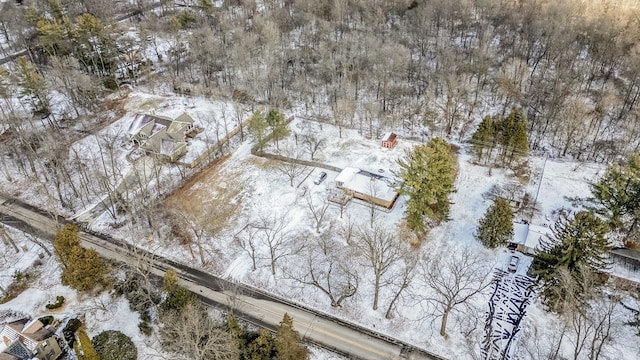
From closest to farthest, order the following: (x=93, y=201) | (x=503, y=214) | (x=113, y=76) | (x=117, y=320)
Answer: (x=117, y=320), (x=503, y=214), (x=93, y=201), (x=113, y=76)

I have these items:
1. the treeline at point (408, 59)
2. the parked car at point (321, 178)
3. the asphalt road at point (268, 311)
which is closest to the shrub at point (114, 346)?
the asphalt road at point (268, 311)

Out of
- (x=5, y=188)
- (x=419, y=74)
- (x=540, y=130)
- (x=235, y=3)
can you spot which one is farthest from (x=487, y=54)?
(x=5, y=188)

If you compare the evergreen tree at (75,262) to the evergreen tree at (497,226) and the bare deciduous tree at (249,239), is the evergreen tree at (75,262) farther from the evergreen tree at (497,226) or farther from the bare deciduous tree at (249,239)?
the evergreen tree at (497,226)

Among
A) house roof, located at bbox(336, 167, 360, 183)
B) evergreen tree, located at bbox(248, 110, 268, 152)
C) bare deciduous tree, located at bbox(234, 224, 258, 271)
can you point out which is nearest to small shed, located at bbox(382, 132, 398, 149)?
house roof, located at bbox(336, 167, 360, 183)

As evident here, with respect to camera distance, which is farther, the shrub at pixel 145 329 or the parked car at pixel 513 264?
the parked car at pixel 513 264

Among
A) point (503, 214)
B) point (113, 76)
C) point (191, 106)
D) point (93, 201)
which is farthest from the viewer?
point (113, 76)

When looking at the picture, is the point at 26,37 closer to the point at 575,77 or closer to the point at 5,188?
the point at 5,188

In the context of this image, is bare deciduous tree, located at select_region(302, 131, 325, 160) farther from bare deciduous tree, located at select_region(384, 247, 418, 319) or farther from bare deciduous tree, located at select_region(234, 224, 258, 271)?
bare deciduous tree, located at select_region(384, 247, 418, 319)
